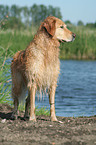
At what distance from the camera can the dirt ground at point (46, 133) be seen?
163 inches

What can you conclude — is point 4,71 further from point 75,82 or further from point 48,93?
point 75,82

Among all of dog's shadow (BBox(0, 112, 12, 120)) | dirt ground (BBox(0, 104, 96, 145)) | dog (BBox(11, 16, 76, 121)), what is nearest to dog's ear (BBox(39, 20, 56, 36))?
dog (BBox(11, 16, 76, 121))

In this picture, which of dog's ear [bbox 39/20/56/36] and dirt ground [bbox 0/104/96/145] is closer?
dirt ground [bbox 0/104/96/145]

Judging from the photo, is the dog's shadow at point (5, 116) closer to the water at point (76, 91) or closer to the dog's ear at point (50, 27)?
the water at point (76, 91)

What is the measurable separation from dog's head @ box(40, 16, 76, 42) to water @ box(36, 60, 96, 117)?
105cm

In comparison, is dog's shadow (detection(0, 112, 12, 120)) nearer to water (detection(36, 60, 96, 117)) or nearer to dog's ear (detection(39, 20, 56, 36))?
water (detection(36, 60, 96, 117))

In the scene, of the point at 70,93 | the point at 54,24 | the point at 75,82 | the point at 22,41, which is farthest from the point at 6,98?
the point at 22,41

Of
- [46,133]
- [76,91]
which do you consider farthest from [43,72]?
[76,91]

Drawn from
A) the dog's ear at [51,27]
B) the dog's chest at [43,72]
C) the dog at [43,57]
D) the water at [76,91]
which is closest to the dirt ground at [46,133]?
the dog at [43,57]

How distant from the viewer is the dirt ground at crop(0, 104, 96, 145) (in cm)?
413

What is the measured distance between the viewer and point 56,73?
5.56 m

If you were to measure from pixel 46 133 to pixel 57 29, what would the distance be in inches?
77.7

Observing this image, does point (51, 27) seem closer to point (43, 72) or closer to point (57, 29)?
point (57, 29)

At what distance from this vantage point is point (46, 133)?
455 centimetres
